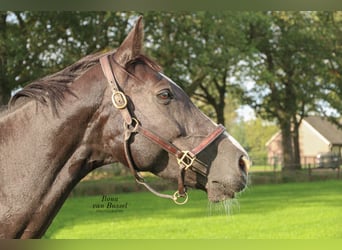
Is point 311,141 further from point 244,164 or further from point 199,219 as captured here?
point 244,164

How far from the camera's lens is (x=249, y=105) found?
984 inches

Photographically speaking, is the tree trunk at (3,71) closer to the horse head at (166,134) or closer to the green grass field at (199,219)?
the green grass field at (199,219)

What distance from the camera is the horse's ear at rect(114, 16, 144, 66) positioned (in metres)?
2.17

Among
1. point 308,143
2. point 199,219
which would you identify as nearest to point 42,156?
point 199,219

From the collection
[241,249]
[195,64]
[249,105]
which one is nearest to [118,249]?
[241,249]

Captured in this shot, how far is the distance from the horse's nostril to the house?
28189 millimetres

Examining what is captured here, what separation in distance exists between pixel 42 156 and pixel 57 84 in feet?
1.03

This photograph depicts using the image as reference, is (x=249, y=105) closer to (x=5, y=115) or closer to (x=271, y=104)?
(x=271, y=104)

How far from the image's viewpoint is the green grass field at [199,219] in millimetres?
9750

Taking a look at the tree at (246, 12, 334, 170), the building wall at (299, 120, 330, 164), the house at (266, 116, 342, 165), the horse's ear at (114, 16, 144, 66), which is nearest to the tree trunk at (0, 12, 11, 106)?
the tree at (246, 12, 334, 170)

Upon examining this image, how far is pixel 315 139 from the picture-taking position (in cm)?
3400

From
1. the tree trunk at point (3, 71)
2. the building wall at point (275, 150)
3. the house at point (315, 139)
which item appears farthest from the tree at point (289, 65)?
the tree trunk at point (3, 71)

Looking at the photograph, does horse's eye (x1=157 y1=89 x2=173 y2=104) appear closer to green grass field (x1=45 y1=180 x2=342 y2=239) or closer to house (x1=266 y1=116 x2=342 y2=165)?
green grass field (x1=45 y1=180 x2=342 y2=239)

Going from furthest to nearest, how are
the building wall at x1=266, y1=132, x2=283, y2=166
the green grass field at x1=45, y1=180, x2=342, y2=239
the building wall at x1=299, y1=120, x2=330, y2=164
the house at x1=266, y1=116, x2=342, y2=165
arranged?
1. the building wall at x1=299, y1=120, x2=330, y2=164
2. the house at x1=266, y1=116, x2=342, y2=165
3. the building wall at x1=266, y1=132, x2=283, y2=166
4. the green grass field at x1=45, y1=180, x2=342, y2=239
